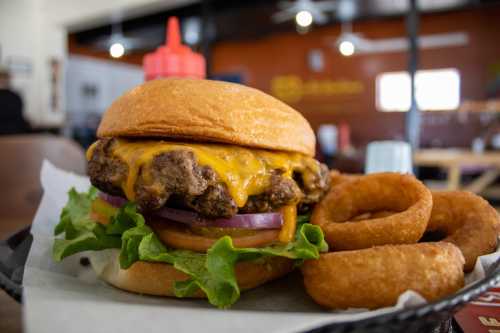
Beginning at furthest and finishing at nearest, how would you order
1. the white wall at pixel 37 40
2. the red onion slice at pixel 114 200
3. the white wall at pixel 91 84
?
the white wall at pixel 37 40 → the white wall at pixel 91 84 → the red onion slice at pixel 114 200

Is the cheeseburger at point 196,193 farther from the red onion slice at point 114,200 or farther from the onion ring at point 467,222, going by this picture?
the onion ring at point 467,222

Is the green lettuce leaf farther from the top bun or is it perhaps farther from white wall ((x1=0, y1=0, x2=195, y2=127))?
white wall ((x1=0, y1=0, x2=195, y2=127))

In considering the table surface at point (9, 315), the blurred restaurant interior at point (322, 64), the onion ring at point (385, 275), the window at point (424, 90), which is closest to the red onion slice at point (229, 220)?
the onion ring at point (385, 275)

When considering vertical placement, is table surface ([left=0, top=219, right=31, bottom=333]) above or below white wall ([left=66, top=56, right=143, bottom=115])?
below

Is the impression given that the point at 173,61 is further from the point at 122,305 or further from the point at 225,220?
the point at 122,305

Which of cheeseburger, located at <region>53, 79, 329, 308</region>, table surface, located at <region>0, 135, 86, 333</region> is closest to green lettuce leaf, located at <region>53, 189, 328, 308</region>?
cheeseburger, located at <region>53, 79, 329, 308</region>

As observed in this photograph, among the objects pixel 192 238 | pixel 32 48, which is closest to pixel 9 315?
pixel 192 238

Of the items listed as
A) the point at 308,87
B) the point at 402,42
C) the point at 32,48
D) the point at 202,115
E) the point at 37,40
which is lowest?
the point at 202,115
